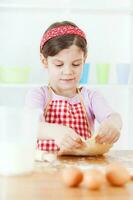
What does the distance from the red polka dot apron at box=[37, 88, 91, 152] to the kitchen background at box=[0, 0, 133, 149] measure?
0.97 meters

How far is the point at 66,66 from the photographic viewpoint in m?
1.60

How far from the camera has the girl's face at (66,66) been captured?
1598mm

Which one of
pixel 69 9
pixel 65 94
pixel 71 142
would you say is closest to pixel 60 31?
pixel 65 94

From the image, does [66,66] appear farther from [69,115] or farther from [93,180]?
[93,180]

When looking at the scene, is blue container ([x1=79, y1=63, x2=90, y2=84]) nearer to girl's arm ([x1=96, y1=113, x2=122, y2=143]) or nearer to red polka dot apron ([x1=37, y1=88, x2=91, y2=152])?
red polka dot apron ([x1=37, y1=88, x2=91, y2=152])

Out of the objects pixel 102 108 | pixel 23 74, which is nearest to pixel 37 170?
pixel 102 108

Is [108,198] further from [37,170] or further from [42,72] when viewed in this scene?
[42,72]

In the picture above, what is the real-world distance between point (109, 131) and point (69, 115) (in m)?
0.30

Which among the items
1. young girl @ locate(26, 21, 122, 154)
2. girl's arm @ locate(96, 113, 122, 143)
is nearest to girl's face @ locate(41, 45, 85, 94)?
young girl @ locate(26, 21, 122, 154)

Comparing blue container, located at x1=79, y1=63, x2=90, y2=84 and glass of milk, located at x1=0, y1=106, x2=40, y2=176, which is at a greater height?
blue container, located at x1=79, y1=63, x2=90, y2=84

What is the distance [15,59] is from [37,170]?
1.80 meters

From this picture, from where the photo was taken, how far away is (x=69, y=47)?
1599mm

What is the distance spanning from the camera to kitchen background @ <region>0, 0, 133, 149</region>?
2.68 m

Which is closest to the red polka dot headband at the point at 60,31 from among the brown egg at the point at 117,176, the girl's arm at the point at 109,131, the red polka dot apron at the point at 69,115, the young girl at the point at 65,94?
the young girl at the point at 65,94
